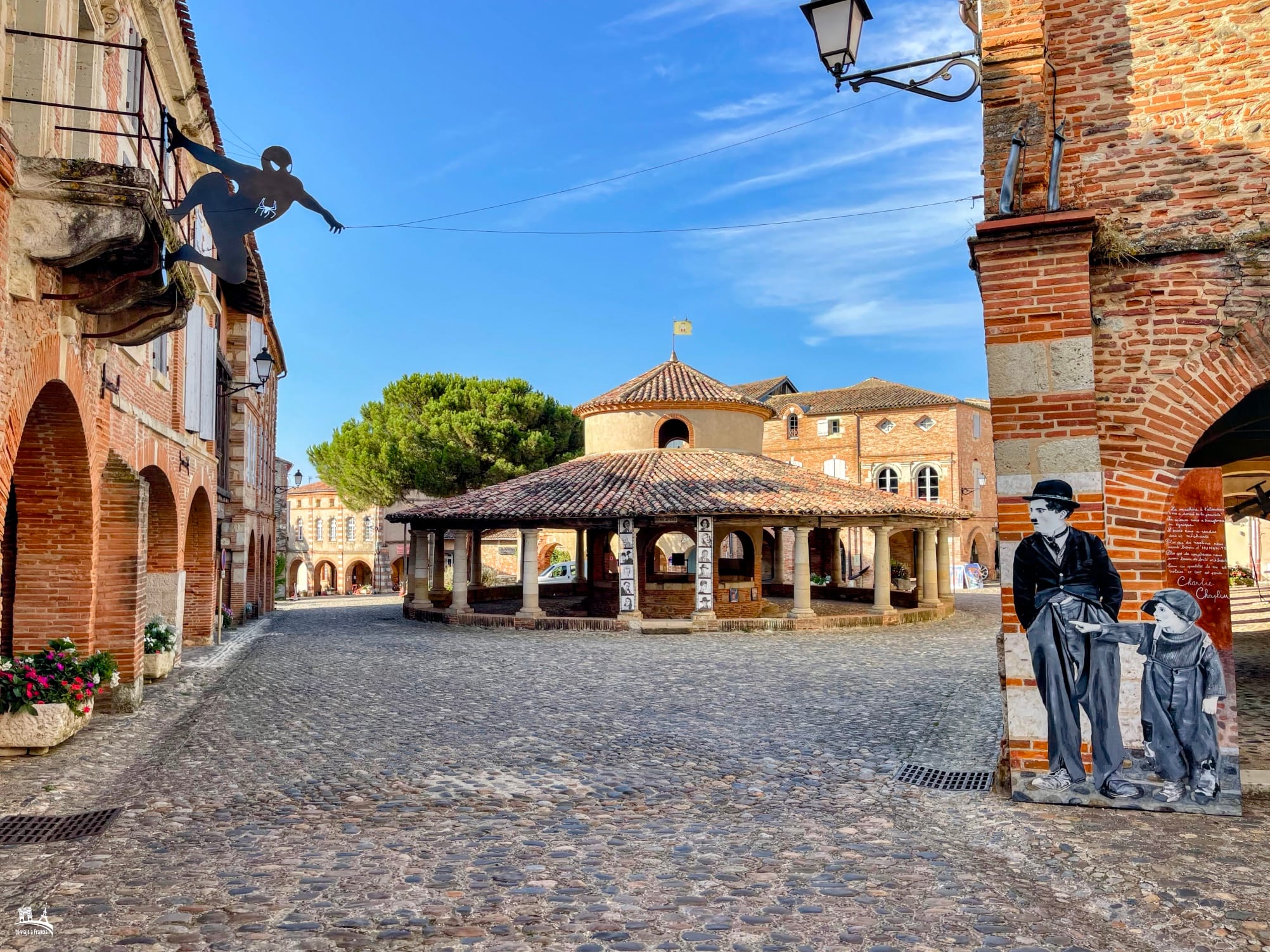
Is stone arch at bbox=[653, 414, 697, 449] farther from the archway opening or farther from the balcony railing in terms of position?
the archway opening

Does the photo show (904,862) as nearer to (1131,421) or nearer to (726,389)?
(1131,421)

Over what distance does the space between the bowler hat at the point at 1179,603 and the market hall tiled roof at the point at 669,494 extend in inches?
541

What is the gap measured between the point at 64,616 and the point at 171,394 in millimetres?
4936

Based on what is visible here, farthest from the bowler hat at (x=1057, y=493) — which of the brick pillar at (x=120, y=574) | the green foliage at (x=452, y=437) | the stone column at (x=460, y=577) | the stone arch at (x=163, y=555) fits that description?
the green foliage at (x=452, y=437)

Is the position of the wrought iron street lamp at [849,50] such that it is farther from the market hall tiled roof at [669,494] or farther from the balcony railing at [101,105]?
the market hall tiled roof at [669,494]

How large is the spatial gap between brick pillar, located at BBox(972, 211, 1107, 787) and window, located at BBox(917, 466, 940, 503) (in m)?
38.2

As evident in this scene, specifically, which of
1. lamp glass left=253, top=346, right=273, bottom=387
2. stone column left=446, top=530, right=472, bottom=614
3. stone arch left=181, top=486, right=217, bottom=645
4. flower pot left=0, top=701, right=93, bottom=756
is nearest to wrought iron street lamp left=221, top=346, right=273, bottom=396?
lamp glass left=253, top=346, right=273, bottom=387

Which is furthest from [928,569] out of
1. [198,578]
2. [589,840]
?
[589,840]

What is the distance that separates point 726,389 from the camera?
26.8 m

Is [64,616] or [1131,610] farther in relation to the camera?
[64,616]

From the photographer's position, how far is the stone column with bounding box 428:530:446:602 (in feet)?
81.8

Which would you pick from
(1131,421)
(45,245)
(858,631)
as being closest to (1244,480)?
(858,631)

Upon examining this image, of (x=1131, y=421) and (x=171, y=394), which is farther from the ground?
(x=171, y=394)

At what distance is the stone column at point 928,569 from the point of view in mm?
23562
